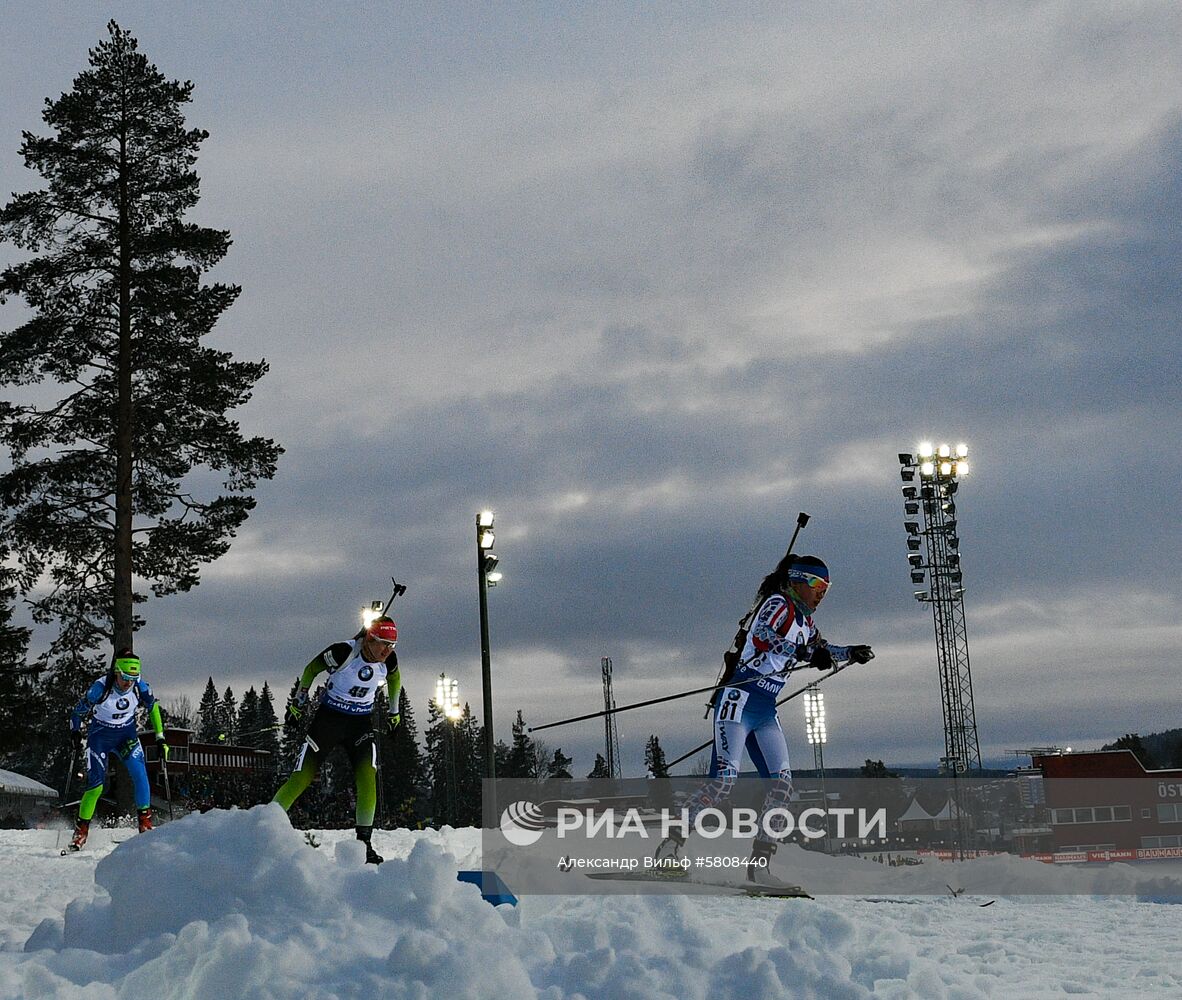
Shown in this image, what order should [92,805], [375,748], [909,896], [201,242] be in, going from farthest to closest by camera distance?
[201,242] < [92,805] < [375,748] < [909,896]

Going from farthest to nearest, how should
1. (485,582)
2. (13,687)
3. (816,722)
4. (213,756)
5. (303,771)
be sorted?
1. (213,756)
2. (816,722)
3. (13,687)
4. (485,582)
5. (303,771)

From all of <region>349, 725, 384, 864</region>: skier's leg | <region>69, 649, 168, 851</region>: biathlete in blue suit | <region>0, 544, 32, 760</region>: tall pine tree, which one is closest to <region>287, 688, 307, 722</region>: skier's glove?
→ <region>349, 725, 384, 864</region>: skier's leg

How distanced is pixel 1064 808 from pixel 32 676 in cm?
4065

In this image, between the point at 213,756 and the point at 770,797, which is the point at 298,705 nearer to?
the point at 770,797

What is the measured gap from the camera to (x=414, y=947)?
4188 millimetres

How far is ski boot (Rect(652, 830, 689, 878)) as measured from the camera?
27.0ft

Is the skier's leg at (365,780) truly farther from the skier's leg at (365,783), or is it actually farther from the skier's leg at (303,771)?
the skier's leg at (303,771)

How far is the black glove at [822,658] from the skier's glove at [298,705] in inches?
162

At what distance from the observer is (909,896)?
864 cm

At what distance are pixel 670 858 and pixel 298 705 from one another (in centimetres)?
334

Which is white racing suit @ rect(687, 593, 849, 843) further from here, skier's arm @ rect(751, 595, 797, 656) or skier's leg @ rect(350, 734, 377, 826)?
skier's leg @ rect(350, 734, 377, 826)

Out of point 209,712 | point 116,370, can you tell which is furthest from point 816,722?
point 209,712

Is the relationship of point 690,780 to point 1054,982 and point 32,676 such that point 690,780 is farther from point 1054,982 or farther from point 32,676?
point 32,676

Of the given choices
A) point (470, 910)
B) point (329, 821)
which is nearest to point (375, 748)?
point (470, 910)
